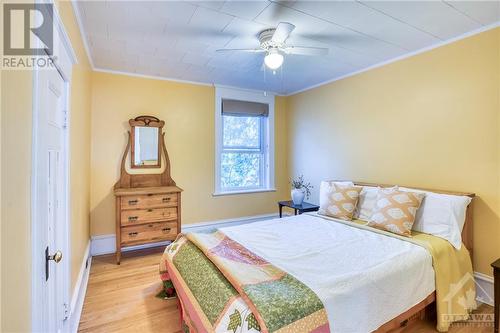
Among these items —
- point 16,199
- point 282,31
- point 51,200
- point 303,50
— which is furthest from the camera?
point 303,50

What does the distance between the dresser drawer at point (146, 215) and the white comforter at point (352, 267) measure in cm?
112

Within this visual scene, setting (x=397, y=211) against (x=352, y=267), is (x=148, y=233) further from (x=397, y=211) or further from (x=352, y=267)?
(x=397, y=211)

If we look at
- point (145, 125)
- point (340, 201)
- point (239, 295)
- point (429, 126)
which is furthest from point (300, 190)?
point (239, 295)

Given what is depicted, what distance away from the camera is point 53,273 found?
153cm

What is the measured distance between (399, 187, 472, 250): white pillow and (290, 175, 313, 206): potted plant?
1.63 meters

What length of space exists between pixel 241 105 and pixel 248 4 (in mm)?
2483

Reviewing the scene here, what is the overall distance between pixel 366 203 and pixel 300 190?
112 cm

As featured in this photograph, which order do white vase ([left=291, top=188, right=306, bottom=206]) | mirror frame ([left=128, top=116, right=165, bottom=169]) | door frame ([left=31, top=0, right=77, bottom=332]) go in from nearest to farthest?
door frame ([left=31, top=0, right=77, bottom=332])
mirror frame ([left=128, top=116, right=165, bottom=169])
white vase ([left=291, top=188, right=306, bottom=206])

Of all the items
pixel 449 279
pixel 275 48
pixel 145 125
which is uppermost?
pixel 275 48

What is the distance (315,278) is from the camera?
1637 millimetres

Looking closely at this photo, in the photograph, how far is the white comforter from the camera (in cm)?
154
